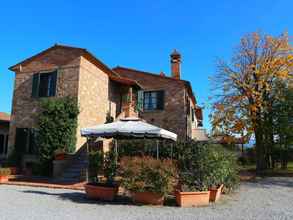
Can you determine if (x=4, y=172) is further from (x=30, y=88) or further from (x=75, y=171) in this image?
(x=30, y=88)

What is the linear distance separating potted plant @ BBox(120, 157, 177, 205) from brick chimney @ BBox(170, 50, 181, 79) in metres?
16.0

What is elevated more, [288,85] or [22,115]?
[288,85]

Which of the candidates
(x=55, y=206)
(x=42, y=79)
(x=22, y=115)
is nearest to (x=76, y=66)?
(x=42, y=79)

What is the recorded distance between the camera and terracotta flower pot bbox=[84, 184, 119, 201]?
27.0ft

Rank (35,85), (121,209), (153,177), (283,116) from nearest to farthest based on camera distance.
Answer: (121,209) < (153,177) < (35,85) < (283,116)

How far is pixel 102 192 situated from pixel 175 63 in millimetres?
16953

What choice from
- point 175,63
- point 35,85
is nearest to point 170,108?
point 175,63

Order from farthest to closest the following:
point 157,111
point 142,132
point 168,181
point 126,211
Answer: point 157,111
point 142,132
point 168,181
point 126,211

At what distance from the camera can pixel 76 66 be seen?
14.8m

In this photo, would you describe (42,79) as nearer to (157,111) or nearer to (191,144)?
(157,111)

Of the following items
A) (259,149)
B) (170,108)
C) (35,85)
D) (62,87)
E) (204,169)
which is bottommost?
(204,169)

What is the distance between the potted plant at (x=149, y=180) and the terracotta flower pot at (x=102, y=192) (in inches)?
26.5

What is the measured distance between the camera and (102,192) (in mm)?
8273

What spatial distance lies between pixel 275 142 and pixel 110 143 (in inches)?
525
